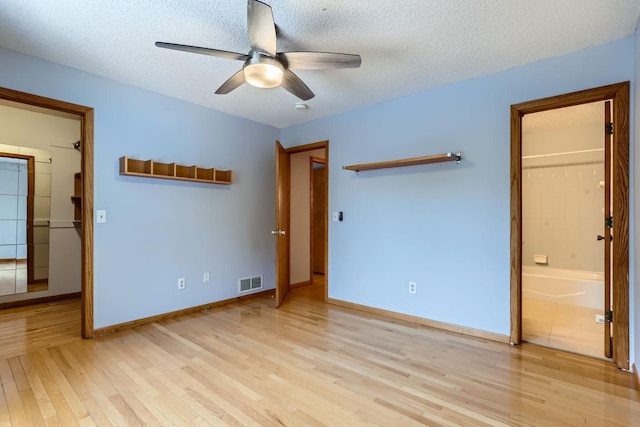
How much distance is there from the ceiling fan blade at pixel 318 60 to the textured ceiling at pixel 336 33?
232 mm

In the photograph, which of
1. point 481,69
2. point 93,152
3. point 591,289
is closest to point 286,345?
point 93,152

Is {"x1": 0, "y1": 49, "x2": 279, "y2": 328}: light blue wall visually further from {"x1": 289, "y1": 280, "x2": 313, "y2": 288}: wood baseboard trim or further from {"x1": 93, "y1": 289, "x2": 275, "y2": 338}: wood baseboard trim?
{"x1": 289, "y1": 280, "x2": 313, "y2": 288}: wood baseboard trim

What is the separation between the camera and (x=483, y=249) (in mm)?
2771

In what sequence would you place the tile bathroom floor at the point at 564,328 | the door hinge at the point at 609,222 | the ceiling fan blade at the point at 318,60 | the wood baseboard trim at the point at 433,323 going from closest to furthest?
1. the ceiling fan blade at the point at 318,60
2. the door hinge at the point at 609,222
3. the tile bathroom floor at the point at 564,328
4. the wood baseboard trim at the point at 433,323

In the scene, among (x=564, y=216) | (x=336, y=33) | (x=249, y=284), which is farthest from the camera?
(x=564, y=216)

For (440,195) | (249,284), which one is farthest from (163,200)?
(440,195)

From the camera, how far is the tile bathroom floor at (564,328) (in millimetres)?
2557

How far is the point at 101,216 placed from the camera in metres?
2.82

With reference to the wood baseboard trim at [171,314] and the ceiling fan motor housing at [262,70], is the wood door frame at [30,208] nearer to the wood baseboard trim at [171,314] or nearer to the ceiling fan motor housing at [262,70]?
the wood baseboard trim at [171,314]

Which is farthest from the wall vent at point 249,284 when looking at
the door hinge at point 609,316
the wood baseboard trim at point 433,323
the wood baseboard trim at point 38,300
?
the door hinge at point 609,316

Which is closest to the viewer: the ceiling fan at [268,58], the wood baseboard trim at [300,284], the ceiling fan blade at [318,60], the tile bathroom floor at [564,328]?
the ceiling fan at [268,58]

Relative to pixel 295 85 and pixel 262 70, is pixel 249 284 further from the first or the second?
pixel 262 70

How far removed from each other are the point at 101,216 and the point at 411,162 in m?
2.91

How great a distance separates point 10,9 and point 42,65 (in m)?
0.75
